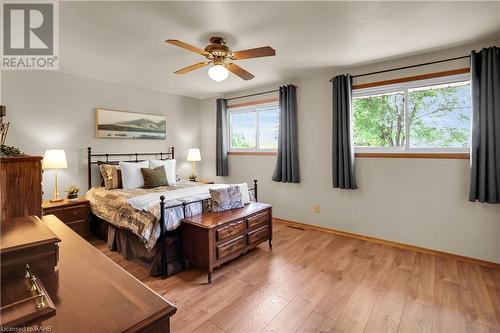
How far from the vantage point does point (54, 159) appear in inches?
131

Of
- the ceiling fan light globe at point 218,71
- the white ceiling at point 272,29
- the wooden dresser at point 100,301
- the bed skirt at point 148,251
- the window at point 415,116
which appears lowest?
the bed skirt at point 148,251

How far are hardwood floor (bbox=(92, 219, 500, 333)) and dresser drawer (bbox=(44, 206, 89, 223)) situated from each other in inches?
33.9

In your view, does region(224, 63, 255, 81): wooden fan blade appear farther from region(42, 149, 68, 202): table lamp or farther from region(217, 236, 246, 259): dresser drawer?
region(42, 149, 68, 202): table lamp

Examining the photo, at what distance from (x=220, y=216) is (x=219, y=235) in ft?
0.82

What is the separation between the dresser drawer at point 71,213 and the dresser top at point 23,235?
8.87ft

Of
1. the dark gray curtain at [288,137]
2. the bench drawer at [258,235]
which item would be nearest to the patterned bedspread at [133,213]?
the bench drawer at [258,235]

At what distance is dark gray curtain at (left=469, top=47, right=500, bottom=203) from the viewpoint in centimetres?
260

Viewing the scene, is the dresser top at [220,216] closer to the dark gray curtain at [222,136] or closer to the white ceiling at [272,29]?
the white ceiling at [272,29]

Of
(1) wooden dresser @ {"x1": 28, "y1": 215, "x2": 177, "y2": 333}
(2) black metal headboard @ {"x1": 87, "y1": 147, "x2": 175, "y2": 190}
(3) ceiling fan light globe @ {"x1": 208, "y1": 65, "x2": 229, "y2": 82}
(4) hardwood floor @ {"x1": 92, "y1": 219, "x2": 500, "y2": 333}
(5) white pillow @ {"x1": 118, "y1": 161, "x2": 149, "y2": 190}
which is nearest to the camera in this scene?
(1) wooden dresser @ {"x1": 28, "y1": 215, "x2": 177, "y2": 333}

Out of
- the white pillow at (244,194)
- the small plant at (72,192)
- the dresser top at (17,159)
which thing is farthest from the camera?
the small plant at (72,192)

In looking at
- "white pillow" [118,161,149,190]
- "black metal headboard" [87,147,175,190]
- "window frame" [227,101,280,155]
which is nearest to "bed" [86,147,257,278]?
"white pillow" [118,161,149,190]

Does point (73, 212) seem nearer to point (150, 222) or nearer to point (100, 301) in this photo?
point (150, 222)

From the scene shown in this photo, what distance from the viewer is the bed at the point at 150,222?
255 cm

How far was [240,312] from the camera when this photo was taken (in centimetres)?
201
